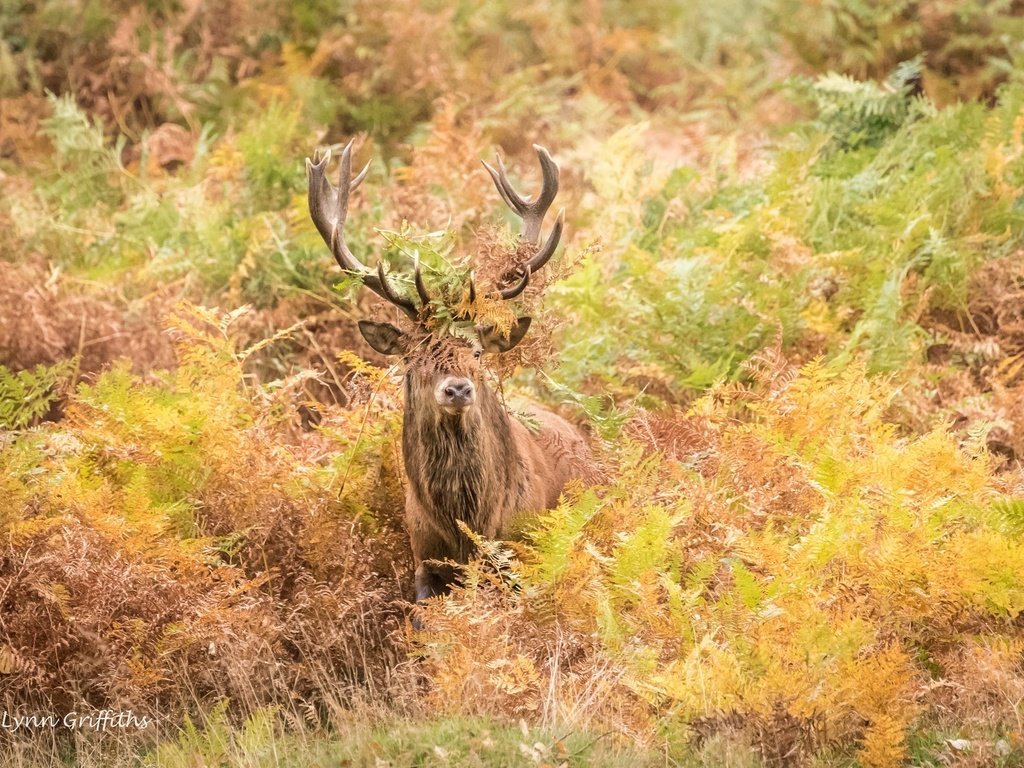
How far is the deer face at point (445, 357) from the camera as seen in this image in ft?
21.6

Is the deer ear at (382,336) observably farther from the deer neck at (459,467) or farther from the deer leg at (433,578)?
the deer leg at (433,578)

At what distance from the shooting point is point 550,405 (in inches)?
328

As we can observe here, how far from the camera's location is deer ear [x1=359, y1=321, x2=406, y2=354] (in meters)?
6.82

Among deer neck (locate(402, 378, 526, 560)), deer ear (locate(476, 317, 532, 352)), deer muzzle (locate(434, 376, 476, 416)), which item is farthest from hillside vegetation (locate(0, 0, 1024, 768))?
deer muzzle (locate(434, 376, 476, 416))

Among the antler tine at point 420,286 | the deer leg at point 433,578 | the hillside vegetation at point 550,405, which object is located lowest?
the deer leg at point 433,578

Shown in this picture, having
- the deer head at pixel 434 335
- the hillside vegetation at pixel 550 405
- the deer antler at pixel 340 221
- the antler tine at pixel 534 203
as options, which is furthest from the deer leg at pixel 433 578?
the antler tine at pixel 534 203

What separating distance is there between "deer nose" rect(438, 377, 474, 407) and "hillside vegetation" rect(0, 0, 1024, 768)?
15.7 inches

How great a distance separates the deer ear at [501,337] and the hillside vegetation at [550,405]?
126 mm

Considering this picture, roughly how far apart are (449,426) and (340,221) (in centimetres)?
118

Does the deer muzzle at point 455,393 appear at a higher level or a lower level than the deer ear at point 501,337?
lower

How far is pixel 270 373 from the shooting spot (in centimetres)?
918

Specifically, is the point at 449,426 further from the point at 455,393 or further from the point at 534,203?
the point at 534,203

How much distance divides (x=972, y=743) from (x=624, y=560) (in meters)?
1.59

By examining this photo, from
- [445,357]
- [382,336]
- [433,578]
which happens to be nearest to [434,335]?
[445,357]
